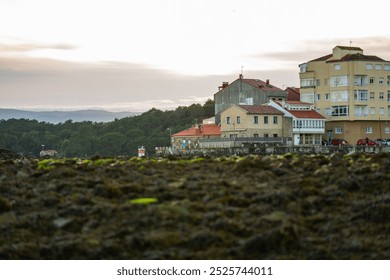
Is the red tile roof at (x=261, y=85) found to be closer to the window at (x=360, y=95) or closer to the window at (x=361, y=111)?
the window at (x=360, y=95)

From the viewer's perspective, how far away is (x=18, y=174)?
1372 centimetres

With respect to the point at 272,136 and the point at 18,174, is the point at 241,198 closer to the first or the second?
the point at 18,174

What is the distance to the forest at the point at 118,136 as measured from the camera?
151750 mm

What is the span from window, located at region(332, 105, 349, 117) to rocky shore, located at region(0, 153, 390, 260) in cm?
9581

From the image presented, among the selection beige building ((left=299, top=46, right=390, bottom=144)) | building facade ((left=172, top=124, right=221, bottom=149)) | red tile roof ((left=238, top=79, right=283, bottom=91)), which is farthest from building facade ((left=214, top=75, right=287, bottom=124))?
beige building ((left=299, top=46, right=390, bottom=144))

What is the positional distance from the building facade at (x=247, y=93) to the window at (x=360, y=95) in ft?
34.2

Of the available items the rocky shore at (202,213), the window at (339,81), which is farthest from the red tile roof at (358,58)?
the rocky shore at (202,213)

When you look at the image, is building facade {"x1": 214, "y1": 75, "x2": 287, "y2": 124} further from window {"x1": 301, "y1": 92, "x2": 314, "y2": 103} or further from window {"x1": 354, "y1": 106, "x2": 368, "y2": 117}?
window {"x1": 354, "y1": 106, "x2": 368, "y2": 117}

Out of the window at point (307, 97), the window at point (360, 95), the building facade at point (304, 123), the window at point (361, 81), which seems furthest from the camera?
the window at point (307, 97)

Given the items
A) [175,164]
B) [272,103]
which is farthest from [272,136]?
[175,164]

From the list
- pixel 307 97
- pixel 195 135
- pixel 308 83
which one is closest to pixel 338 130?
pixel 307 97

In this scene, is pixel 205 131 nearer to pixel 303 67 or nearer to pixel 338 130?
pixel 303 67

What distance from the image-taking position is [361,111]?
4245 inches

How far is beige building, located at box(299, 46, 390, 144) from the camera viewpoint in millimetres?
107312
